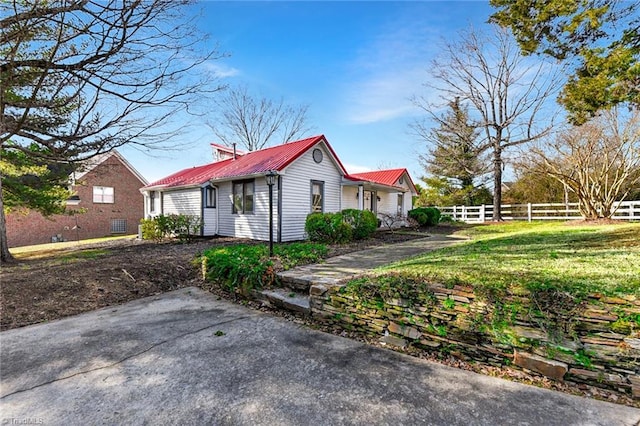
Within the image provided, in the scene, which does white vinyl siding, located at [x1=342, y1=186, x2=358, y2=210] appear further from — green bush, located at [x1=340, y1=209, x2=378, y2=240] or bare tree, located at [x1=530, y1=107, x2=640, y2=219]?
bare tree, located at [x1=530, y1=107, x2=640, y2=219]

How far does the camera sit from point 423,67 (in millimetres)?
17828

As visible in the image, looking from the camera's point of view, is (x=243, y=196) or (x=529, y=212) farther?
(x=529, y=212)

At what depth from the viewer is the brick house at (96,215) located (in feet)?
64.4

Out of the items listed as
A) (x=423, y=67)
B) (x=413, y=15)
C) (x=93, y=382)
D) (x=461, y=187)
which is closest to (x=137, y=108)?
(x=93, y=382)

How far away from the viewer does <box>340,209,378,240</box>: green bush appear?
10219 mm

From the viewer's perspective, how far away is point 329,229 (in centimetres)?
959

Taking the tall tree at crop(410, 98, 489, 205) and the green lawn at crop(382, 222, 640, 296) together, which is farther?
the tall tree at crop(410, 98, 489, 205)

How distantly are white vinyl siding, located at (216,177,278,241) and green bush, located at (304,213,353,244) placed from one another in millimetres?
1659

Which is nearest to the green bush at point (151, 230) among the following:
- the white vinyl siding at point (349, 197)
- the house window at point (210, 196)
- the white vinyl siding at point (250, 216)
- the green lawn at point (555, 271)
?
the house window at point (210, 196)

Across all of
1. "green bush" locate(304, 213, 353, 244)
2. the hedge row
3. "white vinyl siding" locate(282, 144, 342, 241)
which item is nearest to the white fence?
"white vinyl siding" locate(282, 144, 342, 241)

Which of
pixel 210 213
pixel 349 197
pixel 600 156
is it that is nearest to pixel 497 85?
pixel 600 156

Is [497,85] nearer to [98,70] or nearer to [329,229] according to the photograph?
[329,229]

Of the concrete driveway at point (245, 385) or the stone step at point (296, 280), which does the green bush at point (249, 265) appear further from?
the concrete driveway at point (245, 385)

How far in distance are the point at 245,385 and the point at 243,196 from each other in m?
9.84
